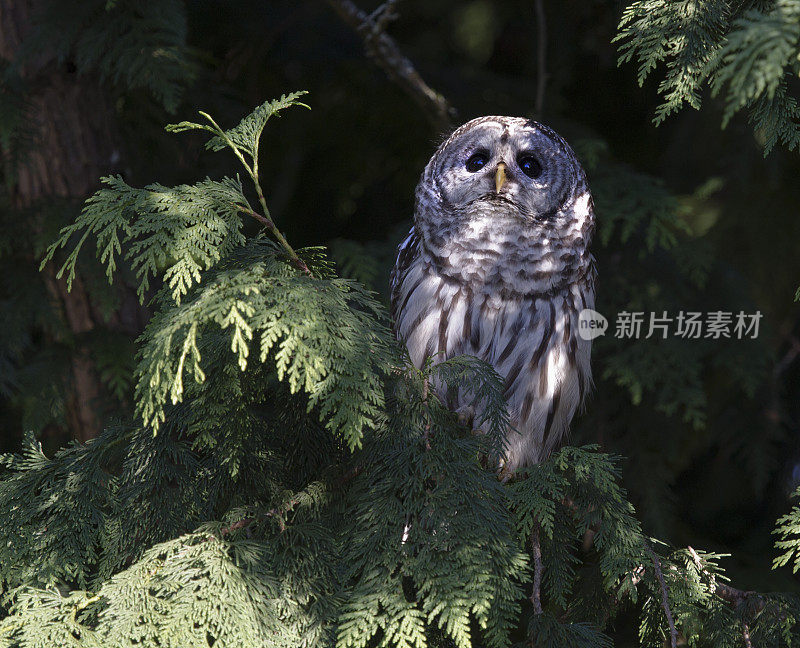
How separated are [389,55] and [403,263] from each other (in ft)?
3.20

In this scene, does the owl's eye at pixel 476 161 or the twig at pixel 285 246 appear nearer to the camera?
the twig at pixel 285 246

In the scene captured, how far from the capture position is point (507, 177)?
282 centimetres

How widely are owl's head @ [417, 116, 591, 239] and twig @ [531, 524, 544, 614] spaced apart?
1233mm

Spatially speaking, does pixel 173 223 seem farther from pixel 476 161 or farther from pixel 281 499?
pixel 476 161

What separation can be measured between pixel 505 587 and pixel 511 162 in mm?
1813

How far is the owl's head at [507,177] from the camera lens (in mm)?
2805

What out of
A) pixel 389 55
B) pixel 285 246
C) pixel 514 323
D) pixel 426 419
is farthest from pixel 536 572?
pixel 389 55

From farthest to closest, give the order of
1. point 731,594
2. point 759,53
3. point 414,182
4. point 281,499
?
point 414,182
point 731,594
point 281,499
point 759,53

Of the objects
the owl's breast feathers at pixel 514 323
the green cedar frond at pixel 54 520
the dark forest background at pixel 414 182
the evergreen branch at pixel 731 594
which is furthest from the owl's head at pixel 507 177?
the green cedar frond at pixel 54 520

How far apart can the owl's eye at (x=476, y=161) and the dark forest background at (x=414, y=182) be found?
1.90ft

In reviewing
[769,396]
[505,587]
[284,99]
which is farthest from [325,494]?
[769,396]

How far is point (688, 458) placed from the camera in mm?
4391

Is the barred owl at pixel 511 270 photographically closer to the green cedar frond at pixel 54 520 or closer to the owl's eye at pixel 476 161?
the owl's eye at pixel 476 161

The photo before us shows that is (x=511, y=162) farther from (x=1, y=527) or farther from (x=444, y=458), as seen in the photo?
(x=1, y=527)
